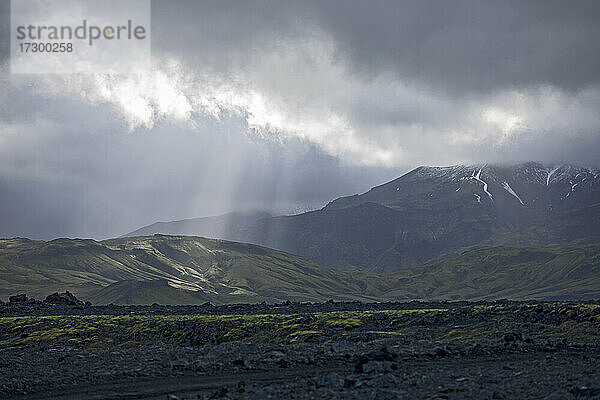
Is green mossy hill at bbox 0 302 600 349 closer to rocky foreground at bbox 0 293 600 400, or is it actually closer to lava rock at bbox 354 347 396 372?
rocky foreground at bbox 0 293 600 400

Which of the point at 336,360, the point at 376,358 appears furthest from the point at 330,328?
the point at 376,358

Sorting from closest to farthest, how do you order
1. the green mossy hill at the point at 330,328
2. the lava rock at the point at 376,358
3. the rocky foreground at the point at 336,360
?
the rocky foreground at the point at 336,360
the lava rock at the point at 376,358
the green mossy hill at the point at 330,328

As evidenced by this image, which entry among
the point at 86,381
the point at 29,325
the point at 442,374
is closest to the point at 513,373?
the point at 442,374

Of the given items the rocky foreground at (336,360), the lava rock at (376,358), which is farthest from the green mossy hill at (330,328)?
the lava rock at (376,358)

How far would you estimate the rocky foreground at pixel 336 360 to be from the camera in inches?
976

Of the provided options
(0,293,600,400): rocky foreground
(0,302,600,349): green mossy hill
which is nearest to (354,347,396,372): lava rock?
(0,293,600,400): rocky foreground

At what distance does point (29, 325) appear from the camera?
231ft

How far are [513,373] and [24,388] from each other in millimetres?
23810

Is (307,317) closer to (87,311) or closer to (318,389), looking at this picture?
(318,389)

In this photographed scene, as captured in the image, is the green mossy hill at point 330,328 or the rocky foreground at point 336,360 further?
the green mossy hill at point 330,328

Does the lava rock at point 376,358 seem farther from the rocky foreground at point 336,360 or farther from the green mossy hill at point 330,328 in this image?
the green mossy hill at point 330,328

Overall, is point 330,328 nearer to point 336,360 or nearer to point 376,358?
point 336,360

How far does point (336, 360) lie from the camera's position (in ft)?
109

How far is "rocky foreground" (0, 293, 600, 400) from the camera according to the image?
24781 millimetres
